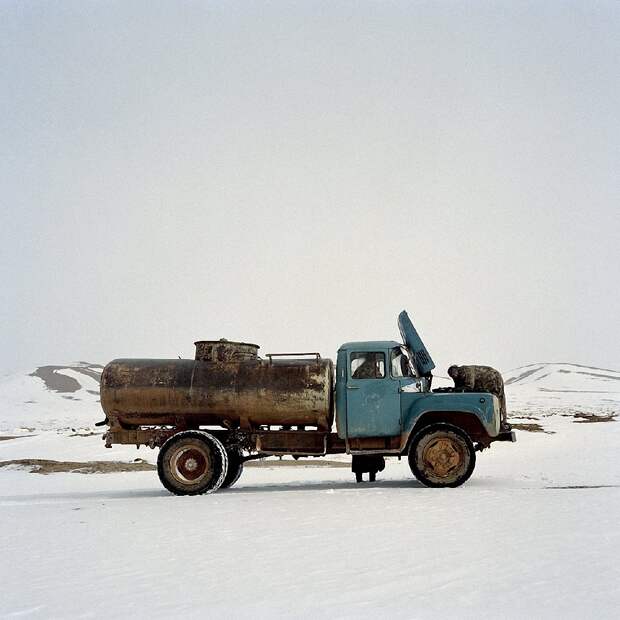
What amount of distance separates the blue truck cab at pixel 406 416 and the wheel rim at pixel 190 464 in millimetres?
2648

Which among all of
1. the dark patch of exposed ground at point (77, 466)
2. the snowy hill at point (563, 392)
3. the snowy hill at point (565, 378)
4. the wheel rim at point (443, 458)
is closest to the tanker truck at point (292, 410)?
the wheel rim at point (443, 458)

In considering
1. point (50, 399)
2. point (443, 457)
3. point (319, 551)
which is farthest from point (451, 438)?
point (50, 399)

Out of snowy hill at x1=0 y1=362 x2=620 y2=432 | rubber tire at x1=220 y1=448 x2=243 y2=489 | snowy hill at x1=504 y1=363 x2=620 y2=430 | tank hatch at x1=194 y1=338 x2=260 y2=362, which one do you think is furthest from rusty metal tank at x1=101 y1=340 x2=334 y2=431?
snowy hill at x1=0 y1=362 x2=620 y2=432

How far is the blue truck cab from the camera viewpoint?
479 inches

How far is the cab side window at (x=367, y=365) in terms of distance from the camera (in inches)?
497

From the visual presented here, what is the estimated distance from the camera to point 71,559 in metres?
6.95

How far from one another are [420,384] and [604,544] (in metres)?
6.20

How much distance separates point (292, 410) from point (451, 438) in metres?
3.00

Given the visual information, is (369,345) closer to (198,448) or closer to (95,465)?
(198,448)

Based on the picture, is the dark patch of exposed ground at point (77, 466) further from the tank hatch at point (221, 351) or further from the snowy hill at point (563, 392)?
the snowy hill at point (563, 392)

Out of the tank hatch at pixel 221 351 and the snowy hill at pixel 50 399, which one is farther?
the snowy hill at pixel 50 399

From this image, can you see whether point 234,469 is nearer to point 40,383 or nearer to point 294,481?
point 294,481

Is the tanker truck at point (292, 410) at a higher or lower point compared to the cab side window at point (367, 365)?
lower

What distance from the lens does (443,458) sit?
12.2m
